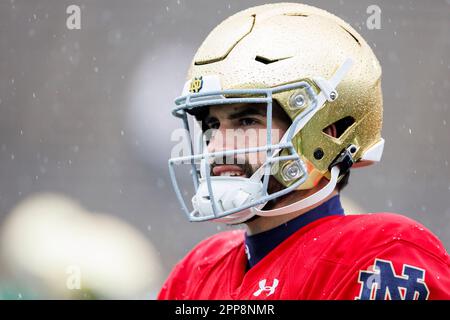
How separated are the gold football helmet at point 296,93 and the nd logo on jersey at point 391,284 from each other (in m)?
0.27

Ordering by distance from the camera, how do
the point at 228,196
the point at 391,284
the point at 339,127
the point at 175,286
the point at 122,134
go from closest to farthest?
the point at 391,284, the point at 228,196, the point at 339,127, the point at 175,286, the point at 122,134

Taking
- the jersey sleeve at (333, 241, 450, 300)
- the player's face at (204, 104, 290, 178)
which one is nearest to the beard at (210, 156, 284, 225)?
the player's face at (204, 104, 290, 178)

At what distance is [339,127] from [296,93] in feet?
0.44

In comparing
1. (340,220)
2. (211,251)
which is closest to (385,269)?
(340,220)

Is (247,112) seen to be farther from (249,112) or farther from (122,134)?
(122,134)

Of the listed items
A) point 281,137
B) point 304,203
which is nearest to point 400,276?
point 304,203

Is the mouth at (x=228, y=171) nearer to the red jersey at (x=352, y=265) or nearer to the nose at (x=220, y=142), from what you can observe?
the nose at (x=220, y=142)

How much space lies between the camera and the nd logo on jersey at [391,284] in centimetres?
134

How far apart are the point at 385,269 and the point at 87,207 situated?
3083 mm

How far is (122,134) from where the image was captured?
459 centimetres

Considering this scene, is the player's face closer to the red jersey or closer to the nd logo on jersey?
the red jersey

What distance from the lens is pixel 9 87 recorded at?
4.71 metres
